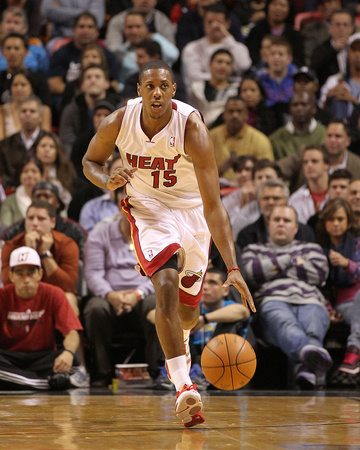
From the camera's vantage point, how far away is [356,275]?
24.4 feet

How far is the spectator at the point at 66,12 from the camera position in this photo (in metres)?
11.5

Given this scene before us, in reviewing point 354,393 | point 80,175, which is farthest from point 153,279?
point 80,175

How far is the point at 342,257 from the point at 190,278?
2810 mm

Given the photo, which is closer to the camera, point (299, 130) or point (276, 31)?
point (299, 130)

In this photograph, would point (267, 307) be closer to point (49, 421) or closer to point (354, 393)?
point (354, 393)

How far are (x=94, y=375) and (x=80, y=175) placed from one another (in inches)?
111

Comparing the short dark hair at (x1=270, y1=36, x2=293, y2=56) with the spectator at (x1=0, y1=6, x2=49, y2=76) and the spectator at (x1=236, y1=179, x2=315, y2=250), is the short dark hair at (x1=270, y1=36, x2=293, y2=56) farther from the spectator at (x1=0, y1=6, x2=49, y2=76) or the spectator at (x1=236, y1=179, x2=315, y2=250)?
the spectator at (x1=236, y1=179, x2=315, y2=250)

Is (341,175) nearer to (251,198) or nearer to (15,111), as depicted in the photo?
(251,198)

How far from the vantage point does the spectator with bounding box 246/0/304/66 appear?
1147 cm

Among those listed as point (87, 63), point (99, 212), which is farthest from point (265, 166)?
point (87, 63)

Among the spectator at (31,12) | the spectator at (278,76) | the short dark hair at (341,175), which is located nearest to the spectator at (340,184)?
the short dark hair at (341,175)

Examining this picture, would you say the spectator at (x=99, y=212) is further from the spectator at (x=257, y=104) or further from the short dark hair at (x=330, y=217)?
the spectator at (x=257, y=104)

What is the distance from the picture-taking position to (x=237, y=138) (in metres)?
9.20

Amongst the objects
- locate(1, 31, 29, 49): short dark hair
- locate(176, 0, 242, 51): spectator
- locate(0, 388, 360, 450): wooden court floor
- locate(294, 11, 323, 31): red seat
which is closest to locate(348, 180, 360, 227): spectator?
locate(0, 388, 360, 450): wooden court floor
